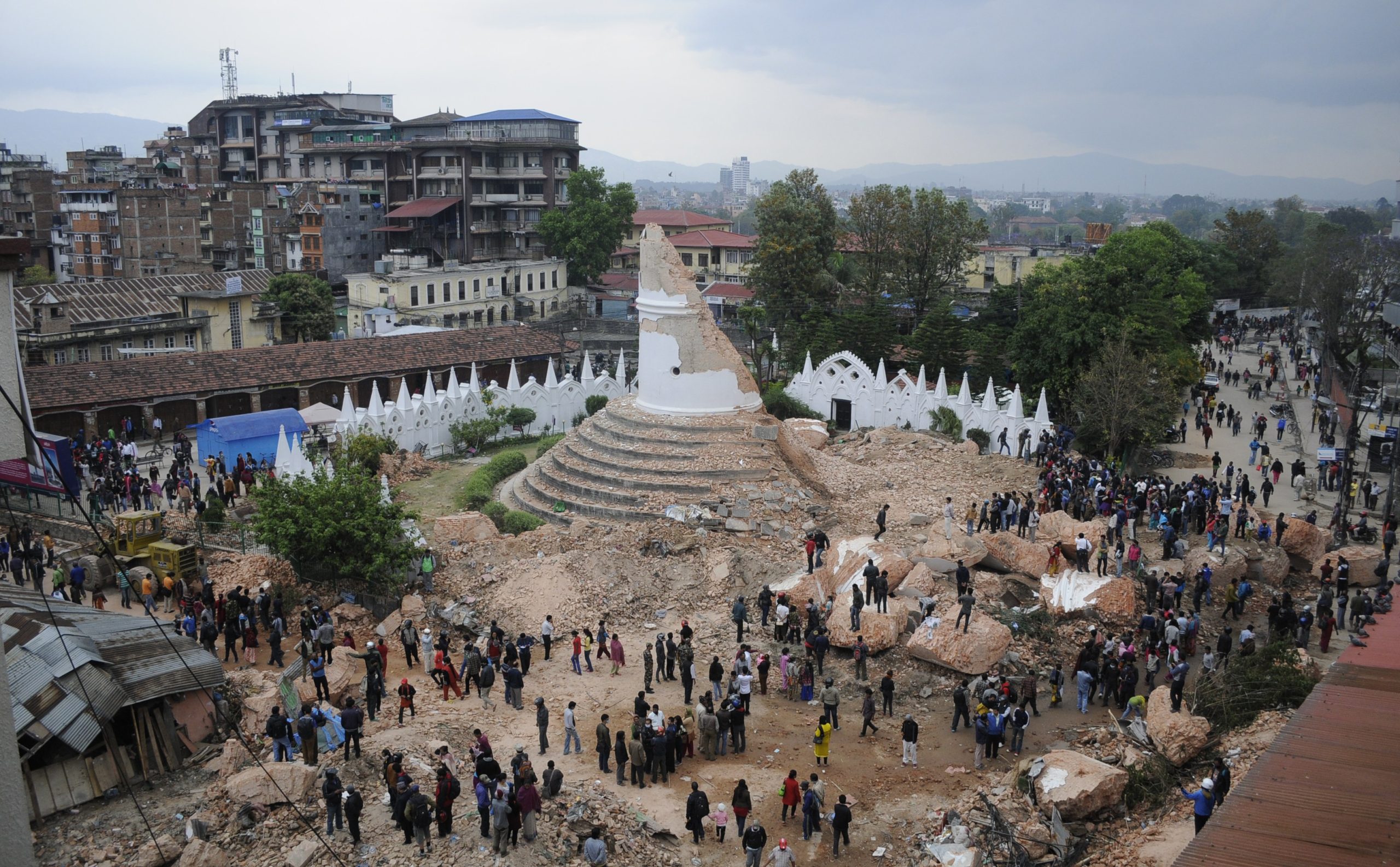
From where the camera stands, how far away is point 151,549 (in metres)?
24.0

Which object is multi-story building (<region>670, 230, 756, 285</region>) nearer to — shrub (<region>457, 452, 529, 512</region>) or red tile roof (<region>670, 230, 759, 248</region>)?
red tile roof (<region>670, 230, 759, 248</region>)

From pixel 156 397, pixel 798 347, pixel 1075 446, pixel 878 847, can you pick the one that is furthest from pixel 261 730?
pixel 798 347

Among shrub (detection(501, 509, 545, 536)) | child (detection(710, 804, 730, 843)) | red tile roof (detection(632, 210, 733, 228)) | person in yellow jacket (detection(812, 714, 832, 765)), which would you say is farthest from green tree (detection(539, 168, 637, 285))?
child (detection(710, 804, 730, 843))

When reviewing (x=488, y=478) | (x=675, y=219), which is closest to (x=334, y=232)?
(x=675, y=219)

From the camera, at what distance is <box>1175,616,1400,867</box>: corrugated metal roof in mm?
10414

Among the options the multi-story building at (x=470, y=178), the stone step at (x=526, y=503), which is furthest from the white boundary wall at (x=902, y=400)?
the multi-story building at (x=470, y=178)

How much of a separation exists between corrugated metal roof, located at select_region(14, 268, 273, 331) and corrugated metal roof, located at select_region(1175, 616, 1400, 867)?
4505 cm

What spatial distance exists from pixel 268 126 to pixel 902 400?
6660 centimetres

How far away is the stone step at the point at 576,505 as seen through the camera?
26578 mm

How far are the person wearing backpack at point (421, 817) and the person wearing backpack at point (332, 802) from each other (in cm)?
106

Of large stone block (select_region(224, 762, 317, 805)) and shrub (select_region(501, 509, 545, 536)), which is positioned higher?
shrub (select_region(501, 509, 545, 536))

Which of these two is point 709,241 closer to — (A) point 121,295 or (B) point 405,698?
(A) point 121,295

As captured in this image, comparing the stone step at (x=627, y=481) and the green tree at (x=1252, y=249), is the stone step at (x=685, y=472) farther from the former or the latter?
the green tree at (x=1252, y=249)

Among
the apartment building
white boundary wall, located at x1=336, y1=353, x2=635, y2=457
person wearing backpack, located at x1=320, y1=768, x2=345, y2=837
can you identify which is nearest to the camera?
person wearing backpack, located at x1=320, y1=768, x2=345, y2=837
